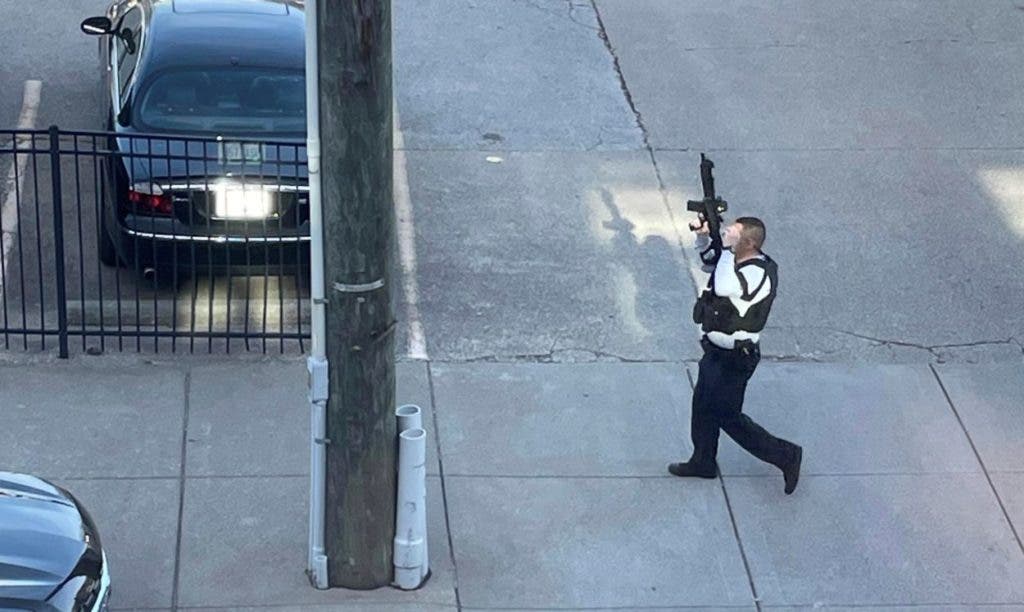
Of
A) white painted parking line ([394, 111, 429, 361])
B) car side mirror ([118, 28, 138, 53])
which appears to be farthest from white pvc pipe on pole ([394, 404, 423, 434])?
car side mirror ([118, 28, 138, 53])

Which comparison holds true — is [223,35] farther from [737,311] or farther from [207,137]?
[737,311]

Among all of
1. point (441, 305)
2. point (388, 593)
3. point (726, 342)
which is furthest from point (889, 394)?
point (388, 593)

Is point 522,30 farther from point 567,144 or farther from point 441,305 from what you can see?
point 441,305

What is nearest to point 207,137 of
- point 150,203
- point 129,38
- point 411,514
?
point 150,203

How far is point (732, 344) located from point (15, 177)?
461cm

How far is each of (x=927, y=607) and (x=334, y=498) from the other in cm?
264

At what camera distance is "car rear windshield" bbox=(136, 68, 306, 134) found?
927 centimetres

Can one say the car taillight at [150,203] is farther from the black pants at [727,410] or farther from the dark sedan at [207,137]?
the black pants at [727,410]

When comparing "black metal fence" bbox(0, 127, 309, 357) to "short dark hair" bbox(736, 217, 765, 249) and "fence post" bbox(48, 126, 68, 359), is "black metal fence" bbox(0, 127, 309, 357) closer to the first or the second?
"fence post" bbox(48, 126, 68, 359)

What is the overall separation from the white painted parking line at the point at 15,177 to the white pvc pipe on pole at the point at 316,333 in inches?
110

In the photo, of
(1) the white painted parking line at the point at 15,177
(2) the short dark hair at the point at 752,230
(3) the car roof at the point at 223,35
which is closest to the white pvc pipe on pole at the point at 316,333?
(2) the short dark hair at the point at 752,230

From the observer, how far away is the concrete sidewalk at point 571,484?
6699 mm

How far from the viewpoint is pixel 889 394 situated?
329 inches

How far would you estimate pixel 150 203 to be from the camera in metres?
8.74
